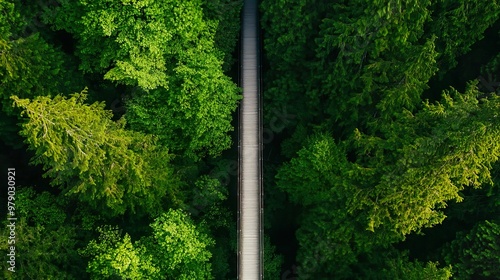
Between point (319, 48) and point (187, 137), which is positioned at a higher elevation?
point (319, 48)

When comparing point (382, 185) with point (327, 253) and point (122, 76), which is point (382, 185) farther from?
point (122, 76)

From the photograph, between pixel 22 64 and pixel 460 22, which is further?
pixel 460 22

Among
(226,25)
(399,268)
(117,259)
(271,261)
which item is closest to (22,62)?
(117,259)

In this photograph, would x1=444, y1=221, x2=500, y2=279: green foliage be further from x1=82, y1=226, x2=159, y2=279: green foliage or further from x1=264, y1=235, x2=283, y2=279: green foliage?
x1=82, y1=226, x2=159, y2=279: green foliage


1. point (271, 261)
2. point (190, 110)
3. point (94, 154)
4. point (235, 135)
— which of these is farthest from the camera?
point (235, 135)

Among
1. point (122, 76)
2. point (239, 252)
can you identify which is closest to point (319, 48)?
point (122, 76)

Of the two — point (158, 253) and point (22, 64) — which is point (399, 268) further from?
point (22, 64)

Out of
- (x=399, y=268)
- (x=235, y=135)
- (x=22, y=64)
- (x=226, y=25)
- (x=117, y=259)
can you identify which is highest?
(x=226, y=25)
